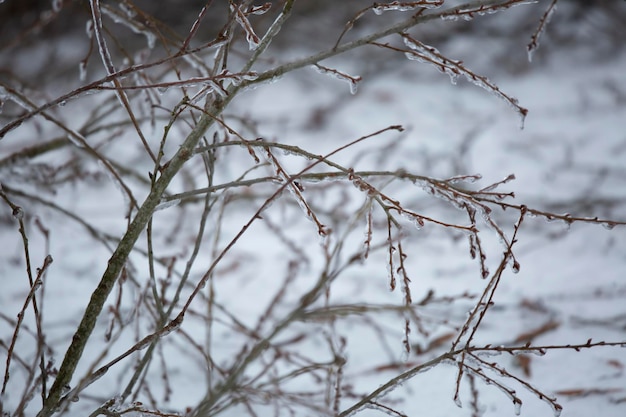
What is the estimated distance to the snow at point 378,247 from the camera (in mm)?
1872

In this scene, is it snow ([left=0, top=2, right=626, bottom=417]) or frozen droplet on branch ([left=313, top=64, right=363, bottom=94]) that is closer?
frozen droplet on branch ([left=313, top=64, right=363, bottom=94])

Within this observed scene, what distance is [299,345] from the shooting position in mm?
2357

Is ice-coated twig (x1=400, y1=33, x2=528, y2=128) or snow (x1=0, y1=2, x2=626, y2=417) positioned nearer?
ice-coated twig (x1=400, y1=33, x2=528, y2=128)

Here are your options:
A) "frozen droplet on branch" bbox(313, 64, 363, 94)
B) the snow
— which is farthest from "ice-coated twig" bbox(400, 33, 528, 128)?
the snow

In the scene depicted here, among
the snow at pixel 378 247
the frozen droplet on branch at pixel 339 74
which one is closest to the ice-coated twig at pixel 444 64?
the frozen droplet on branch at pixel 339 74

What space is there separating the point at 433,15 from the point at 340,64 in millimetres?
3993

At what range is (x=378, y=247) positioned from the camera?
4.88ft

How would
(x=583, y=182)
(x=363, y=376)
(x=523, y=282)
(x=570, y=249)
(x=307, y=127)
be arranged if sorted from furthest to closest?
(x=307, y=127) < (x=583, y=182) < (x=570, y=249) < (x=523, y=282) < (x=363, y=376)

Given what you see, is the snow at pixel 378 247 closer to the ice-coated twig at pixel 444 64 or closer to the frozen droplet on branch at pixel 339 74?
the frozen droplet on branch at pixel 339 74

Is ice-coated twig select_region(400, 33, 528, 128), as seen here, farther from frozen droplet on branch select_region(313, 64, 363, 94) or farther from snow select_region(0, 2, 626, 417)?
snow select_region(0, 2, 626, 417)

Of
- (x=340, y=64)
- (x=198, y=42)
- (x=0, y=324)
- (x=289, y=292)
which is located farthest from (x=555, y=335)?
(x=198, y=42)

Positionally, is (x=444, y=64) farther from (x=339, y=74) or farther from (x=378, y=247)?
(x=378, y=247)

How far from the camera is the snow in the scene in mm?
1872

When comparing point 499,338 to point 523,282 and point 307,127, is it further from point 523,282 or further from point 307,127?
point 307,127
